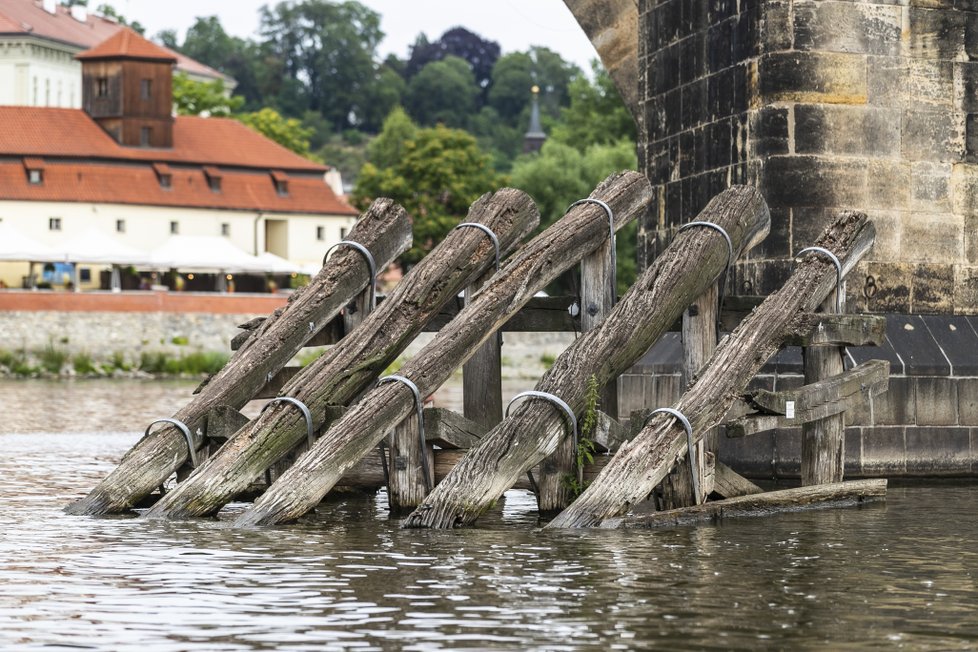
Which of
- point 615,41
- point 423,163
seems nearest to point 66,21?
point 423,163

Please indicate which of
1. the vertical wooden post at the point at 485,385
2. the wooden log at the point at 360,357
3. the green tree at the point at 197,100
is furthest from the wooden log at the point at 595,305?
the green tree at the point at 197,100

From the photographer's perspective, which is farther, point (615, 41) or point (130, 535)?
point (615, 41)

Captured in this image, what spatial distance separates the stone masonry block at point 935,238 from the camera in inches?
574

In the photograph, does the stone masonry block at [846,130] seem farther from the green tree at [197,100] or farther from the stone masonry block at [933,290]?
the green tree at [197,100]

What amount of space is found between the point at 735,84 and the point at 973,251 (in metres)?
2.09

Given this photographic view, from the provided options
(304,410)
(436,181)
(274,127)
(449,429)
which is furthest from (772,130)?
(274,127)

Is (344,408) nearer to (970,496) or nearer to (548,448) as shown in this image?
(548,448)

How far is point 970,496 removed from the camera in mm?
13156

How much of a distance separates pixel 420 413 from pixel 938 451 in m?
4.45

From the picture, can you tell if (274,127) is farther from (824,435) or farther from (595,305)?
(824,435)

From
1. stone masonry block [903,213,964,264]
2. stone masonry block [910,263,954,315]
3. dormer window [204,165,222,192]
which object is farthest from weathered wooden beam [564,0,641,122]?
dormer window [204,165,222,192]

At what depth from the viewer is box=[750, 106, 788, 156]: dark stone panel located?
14305 mm

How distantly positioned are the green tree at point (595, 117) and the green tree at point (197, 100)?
1588 centimetres

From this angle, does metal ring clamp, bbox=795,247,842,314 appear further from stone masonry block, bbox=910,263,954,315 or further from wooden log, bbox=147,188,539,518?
stone masonry block, bbox=910,263,954,315
